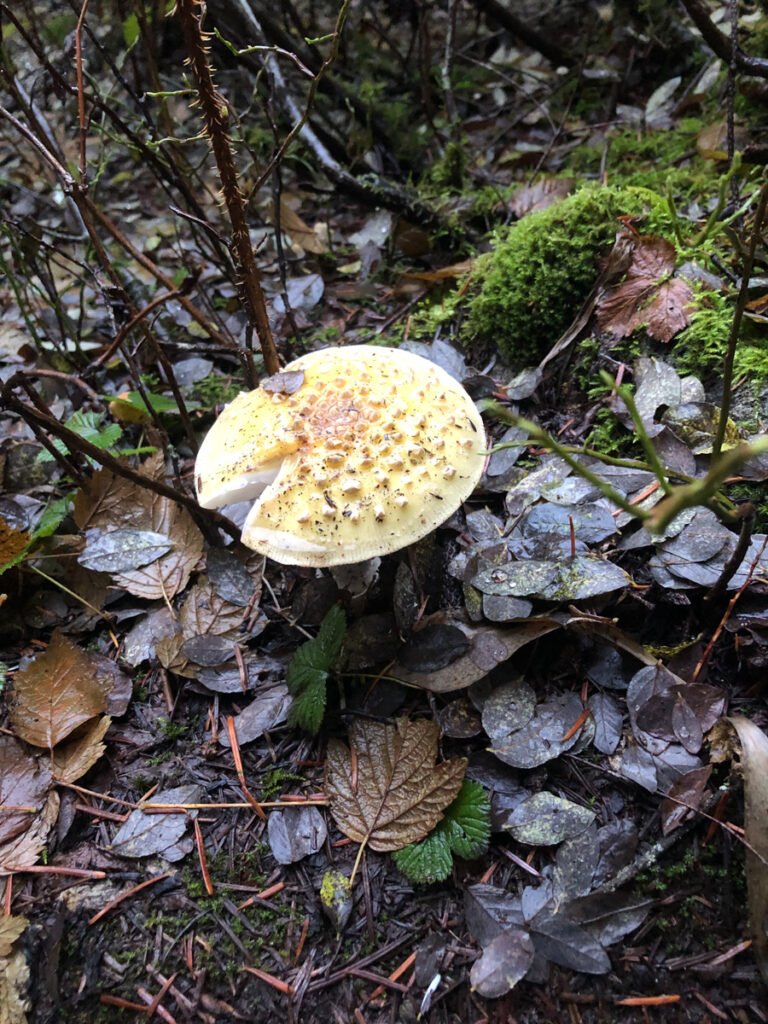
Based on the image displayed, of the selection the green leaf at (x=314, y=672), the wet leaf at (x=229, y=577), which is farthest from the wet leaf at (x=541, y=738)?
the wet leaf at (x=229, y=577)

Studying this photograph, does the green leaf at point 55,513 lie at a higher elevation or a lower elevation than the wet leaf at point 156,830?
higher

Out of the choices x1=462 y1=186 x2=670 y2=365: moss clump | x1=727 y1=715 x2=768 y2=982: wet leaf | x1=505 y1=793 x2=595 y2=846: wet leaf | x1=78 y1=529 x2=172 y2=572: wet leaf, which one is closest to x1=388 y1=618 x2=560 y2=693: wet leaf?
x1=505 y1=793 x2=595 y2=846: wet leaf

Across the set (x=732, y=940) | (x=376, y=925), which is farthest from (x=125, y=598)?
(x=732, y=940)

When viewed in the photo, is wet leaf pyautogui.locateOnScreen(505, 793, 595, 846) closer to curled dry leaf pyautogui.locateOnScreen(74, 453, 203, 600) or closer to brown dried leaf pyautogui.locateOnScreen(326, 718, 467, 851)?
brown dried leaf pyautogui.locateOnScreen(326, 718, 467, 851)

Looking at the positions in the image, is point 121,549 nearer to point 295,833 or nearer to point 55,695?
point 55,695

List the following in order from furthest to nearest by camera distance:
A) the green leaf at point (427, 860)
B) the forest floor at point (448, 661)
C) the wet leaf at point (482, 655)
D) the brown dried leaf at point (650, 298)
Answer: the brown dried leaf at point (650, 298)
the wet leaf at point (482, 655)
the green leaf at point (427, 860)
the forest floor at point (448, 661)

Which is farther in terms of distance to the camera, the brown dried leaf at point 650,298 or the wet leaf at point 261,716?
the brown dried leaf at point 650,298

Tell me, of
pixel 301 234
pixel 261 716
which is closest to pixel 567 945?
pixel 261 716

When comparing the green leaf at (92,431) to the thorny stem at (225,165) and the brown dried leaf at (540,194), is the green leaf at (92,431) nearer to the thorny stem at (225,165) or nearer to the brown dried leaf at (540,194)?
the thorny stem at (225,165)
